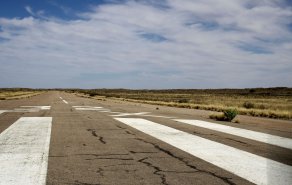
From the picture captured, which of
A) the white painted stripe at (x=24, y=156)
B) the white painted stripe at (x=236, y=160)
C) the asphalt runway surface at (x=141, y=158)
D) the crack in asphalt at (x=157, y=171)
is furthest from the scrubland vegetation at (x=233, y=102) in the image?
the crack in asphalt at (x=157, y=171)

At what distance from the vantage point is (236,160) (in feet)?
23.0

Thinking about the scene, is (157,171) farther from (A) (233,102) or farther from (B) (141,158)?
(A) (233,102)

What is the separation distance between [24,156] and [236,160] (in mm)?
3789

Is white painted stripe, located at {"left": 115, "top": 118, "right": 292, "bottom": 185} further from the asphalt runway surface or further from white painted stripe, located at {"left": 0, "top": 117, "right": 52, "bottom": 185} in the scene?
white painted stripe, located at {"left": 0, "top": 117, "right": 52, "bottom": 185}

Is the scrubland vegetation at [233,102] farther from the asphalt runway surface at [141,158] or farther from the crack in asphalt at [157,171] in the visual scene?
the crack in asphalt at [157,171]

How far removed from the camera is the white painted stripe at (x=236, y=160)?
5.69 meters

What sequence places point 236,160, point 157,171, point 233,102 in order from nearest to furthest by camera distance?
point 157,171
point 236,160
point 233,102

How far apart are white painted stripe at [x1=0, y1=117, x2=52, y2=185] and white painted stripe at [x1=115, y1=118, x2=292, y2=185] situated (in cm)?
284

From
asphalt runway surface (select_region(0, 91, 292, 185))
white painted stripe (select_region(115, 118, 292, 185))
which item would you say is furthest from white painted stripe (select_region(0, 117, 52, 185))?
white painted stripe (select_region(115, 118, 292, 185))

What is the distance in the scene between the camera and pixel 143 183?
5.23 metres

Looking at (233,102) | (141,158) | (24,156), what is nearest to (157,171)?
(141,158)

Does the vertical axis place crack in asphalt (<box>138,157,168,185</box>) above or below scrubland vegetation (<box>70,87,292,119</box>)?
below

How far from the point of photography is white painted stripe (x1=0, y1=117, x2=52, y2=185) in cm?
538

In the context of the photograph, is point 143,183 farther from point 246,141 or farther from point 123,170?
point 246,141
